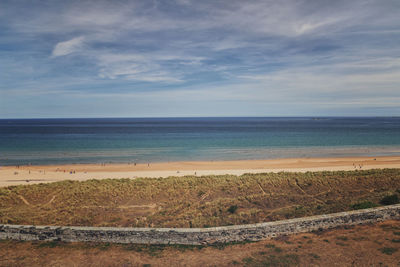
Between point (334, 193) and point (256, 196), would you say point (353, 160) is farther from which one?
point (256, 196)

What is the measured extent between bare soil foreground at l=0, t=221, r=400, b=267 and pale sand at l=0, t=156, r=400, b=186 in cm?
1720

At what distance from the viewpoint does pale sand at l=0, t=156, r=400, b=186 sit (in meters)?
29.0

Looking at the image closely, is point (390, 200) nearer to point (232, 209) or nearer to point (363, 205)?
point (363, 205)

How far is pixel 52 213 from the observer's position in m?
15.7

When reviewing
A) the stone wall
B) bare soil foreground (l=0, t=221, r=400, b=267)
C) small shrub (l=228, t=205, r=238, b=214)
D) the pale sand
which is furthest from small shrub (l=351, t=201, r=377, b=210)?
the pale sand

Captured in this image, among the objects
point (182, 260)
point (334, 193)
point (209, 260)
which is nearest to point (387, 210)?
point (334, 193)

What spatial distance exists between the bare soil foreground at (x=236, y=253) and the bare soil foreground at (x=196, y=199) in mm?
2933

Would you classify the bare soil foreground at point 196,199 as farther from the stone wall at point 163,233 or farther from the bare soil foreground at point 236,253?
the bare soil foreground at point 236,253

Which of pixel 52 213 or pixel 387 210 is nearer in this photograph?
pixel 387 210

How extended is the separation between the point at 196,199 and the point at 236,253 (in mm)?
8129

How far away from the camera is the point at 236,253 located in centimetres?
1069

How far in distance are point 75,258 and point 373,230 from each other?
14292 millimetres

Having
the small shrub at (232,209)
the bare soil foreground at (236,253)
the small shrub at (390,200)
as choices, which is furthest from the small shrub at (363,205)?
the small shrub at (232,209)

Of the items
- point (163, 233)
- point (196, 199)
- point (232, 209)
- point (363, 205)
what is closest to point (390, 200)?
point (363, 205)
